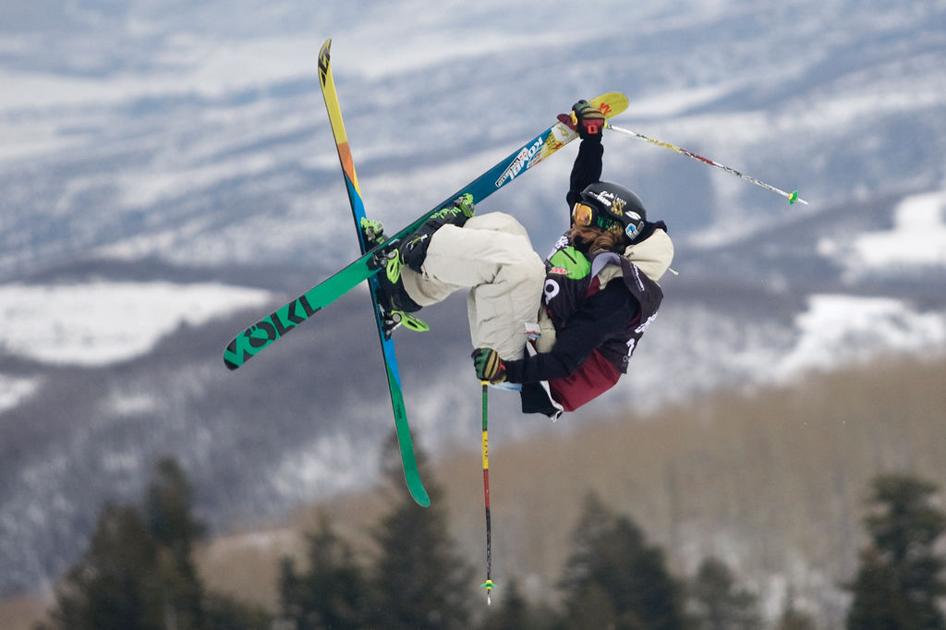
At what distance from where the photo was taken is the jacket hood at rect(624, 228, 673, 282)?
644 cm

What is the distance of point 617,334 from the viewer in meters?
6.46

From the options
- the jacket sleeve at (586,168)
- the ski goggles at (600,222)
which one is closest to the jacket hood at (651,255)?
the ski goggles at (600,222)

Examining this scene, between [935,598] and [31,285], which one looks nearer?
[935,598]

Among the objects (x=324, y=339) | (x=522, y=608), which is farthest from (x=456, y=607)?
(x=324, y=339)

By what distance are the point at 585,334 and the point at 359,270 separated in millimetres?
2015

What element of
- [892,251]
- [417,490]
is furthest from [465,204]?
[892,251]

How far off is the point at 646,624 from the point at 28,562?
81282mm

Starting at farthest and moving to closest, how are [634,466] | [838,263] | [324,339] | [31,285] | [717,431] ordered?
[838,263]
[31,285]
[324,339]
[717,431]
[634,466]

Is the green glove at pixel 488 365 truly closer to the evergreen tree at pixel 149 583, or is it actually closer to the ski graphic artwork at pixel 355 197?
the ski graphic artwork at pixel 355 197

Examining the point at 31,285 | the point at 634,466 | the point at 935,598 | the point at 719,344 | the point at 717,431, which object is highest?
the point at 31,285

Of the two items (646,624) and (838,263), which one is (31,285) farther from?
(646,624)

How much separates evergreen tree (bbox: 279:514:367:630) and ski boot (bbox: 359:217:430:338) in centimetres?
2054

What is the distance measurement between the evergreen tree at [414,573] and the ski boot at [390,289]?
19082 mm

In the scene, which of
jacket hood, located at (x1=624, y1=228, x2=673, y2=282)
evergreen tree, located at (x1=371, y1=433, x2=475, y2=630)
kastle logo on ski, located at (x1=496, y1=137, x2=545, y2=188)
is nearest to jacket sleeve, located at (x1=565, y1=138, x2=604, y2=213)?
kastle logo on ski, located at (x1=496, y1=137, x2=545, y2=188)
